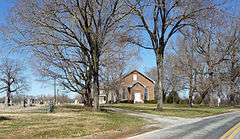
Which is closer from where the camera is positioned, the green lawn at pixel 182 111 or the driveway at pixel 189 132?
the driveway at pixel 189 132

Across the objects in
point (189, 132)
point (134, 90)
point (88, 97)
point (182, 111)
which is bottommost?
point (189, 132)

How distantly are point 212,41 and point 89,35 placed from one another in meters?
31.8

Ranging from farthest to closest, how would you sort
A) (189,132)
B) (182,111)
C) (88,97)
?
1. (88,97)
2. (182,111)
3. (189,132)

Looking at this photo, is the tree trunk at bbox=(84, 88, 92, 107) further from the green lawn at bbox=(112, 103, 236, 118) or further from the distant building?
the distant building

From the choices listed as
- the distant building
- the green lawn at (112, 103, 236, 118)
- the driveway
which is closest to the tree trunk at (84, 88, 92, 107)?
the green lawn at (112, 103, 236, 118)

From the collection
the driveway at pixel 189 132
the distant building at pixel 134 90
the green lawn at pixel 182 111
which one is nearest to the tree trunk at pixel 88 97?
the green lawn at pixel 182 111

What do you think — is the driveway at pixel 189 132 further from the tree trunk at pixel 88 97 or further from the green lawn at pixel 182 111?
the tree trunk at pixel 88 97

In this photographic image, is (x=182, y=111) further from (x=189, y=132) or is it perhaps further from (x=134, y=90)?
(x=134, y=90)

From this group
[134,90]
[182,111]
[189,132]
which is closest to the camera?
[189,132]

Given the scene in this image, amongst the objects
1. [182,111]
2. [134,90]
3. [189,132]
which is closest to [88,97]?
[182,111]

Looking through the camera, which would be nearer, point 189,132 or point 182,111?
point 189,132

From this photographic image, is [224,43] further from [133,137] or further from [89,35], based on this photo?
[133,137]

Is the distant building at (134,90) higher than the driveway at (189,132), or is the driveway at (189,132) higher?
the distant building at (134,90)

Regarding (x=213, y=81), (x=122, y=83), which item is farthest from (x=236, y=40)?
(x=122, y=83)
